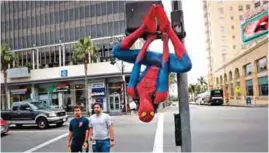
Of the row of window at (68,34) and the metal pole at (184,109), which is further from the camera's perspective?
the row of window at (68,34)

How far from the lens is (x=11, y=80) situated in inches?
1804

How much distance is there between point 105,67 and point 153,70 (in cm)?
3659

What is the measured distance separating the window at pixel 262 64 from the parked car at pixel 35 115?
27497 mm

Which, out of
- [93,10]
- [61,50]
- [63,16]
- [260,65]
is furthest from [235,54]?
[61,50]

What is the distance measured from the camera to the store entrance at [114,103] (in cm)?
4141

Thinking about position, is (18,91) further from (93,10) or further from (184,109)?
(184,109)

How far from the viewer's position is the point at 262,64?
141 ft

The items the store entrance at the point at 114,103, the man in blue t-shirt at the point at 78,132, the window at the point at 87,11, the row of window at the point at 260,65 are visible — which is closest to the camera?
the man in blue t-shirt at the point at 78,132

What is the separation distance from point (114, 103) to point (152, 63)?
38.7 meters

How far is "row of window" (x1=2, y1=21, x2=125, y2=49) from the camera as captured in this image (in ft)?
158

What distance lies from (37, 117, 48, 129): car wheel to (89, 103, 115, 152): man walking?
16.1 metres

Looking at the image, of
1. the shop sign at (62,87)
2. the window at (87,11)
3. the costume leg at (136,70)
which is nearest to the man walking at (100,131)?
the costume leg at (136,70)

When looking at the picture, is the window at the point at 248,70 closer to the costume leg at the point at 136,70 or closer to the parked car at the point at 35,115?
the parked car at the point at 35,115

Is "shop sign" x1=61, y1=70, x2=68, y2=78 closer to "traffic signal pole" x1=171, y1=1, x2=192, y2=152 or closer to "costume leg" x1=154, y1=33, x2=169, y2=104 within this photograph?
"traffic signal pole" x1=171, y1=1, x2=192, y2=152
